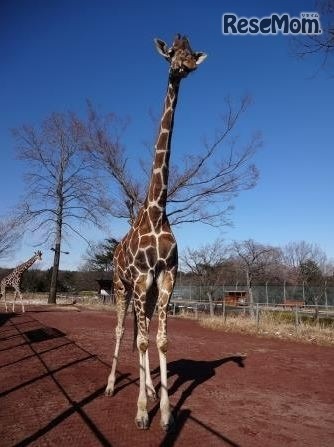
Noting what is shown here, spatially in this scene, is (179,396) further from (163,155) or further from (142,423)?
(163,155)

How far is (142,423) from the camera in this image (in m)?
5.38

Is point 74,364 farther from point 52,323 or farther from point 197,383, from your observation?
point 52,323

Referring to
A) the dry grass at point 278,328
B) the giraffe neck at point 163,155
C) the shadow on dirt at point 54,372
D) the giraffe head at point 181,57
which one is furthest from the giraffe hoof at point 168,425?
the dry grass at point 278,328

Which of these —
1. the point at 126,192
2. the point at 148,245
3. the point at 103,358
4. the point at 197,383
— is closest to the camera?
the point at 148,245

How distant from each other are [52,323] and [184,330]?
5143 mm

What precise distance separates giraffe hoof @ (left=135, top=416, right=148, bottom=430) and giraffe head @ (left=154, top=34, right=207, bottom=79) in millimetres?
4893

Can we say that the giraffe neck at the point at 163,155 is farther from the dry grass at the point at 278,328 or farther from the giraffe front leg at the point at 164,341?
the dry grass at the point at 278,328

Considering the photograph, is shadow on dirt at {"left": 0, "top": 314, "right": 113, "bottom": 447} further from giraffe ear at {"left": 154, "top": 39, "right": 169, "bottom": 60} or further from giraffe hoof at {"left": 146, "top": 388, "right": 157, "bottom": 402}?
giraffe ear at {"left": 154, "top": 39, "right": 169, "bottom": 60}

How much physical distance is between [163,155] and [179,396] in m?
3.76

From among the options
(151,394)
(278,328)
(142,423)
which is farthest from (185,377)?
(278,328)

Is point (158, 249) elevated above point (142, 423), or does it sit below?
above

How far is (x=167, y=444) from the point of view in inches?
192

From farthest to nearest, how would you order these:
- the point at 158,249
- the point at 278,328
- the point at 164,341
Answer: the point at 278,328, the point at 158,249, the point at 164,341

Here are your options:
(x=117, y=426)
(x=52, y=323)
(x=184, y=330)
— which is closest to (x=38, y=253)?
(x=52, y=323)
